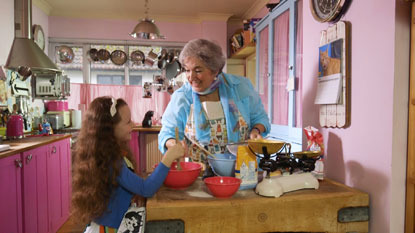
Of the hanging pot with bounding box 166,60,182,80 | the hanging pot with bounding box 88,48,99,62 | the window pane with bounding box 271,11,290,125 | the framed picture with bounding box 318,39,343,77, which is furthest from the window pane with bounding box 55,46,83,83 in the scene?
the framed picture with bounding box 318,39,343,77

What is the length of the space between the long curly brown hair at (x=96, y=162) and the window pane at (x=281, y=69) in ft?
6.45

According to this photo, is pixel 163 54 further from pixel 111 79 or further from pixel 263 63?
pixel 263 63

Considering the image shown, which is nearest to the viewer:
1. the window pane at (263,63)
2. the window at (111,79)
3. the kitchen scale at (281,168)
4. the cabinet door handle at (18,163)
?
the kitchen scale at (281,168)

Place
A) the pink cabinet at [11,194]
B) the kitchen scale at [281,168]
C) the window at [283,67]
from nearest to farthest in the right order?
1. the kitchen scale at [281,168]
2. the pink cabinet at [11,194]
3. the window at [283,67]

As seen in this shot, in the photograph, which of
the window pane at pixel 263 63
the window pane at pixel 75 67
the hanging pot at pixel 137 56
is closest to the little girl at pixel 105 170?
the window pane at pixel 263 63

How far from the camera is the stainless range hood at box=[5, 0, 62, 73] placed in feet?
8.09

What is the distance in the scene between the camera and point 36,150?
238 cm

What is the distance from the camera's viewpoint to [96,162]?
4.10 ft

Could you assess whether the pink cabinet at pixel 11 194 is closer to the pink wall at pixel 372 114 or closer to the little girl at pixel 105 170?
the little girl at pixel 105 170

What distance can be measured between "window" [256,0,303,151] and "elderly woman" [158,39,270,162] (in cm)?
99

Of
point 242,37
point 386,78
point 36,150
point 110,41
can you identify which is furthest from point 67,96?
point 386,78

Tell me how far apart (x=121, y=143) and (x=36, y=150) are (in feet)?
4.55

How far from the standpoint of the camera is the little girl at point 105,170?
122cm

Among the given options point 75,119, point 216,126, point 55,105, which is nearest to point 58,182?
point 75,119
